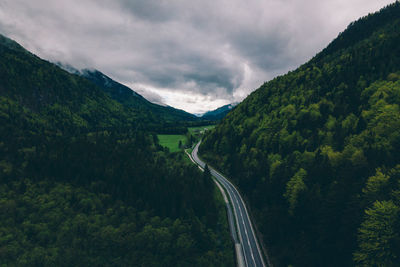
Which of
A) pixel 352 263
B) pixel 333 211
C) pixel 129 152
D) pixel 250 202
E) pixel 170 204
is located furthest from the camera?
pixel 129 152

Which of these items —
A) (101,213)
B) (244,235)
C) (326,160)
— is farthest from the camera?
(101,213)

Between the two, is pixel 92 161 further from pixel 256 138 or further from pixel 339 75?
pixel 339 75

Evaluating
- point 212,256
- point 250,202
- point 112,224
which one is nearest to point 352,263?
point 212,256

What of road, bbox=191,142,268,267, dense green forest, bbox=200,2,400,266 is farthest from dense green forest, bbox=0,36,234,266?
dense green forest, bbox=200,2,400,266

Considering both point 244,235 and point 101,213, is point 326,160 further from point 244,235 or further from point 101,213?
point 101,213

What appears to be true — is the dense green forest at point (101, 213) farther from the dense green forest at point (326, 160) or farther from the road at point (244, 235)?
the dense green forest at point (326, 160)

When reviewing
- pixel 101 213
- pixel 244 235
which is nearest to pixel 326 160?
pixel 244 235

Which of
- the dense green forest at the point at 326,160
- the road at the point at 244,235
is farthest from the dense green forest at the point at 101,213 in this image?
the dense green forest at the point at 326,160

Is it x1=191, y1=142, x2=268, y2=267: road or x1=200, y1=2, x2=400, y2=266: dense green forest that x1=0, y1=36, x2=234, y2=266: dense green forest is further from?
x1=200, y1=2, x2=400, y2=266: dense green forest
